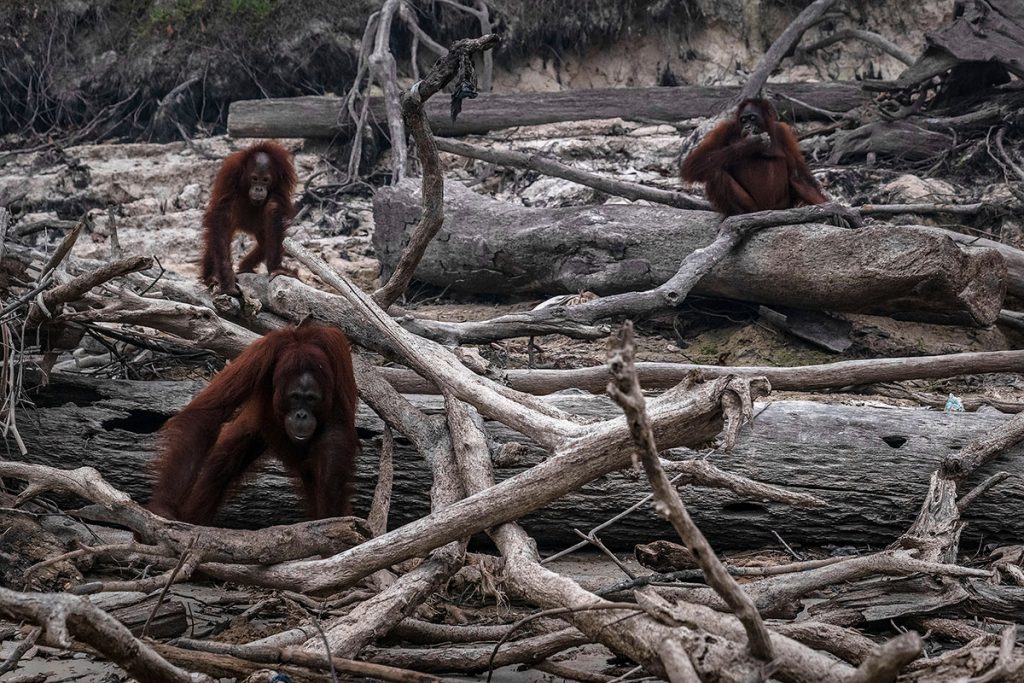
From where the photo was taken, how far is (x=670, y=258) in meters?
7.93

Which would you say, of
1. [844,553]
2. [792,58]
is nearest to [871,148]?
[792,58]

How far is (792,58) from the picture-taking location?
11938 millimetres

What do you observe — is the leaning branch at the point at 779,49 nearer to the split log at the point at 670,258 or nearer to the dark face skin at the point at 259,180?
the split log at the point at 670,258

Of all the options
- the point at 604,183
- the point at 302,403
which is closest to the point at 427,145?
the point at 302,403

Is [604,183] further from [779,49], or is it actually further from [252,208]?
[252,208]

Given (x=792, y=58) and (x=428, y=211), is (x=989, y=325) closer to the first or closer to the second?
(x=428, y=211)

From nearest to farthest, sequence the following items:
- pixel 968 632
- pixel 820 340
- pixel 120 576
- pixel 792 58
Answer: pixel 968 632 → pixel 120 576 → pixel 820 340 → pixel 792 58

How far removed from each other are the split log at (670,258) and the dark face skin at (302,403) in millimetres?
3722

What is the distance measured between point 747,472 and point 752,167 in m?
3.79

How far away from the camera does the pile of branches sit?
9.78ft

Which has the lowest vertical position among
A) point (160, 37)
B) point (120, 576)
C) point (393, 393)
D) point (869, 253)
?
point (120, 576)

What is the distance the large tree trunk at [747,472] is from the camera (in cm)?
516

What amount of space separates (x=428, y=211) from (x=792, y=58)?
7841 mm

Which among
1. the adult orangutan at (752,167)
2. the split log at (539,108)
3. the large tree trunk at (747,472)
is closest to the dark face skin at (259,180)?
the large tree trunk at (747,472)
